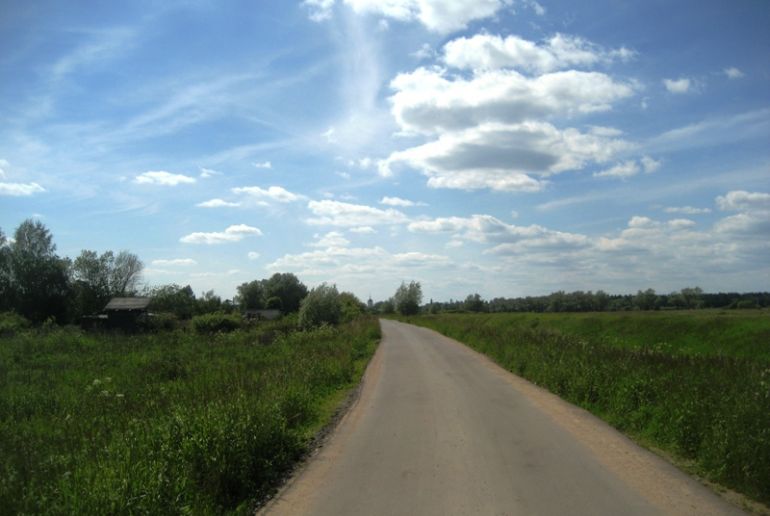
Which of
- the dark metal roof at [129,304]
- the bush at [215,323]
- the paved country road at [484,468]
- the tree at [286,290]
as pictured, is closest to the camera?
the paved country road at [484,468]

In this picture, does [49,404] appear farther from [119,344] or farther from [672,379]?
[119,344]

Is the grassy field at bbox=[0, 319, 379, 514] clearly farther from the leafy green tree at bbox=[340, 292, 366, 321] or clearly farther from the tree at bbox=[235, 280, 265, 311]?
the tree at bbox=[235, 280, 265, 311]

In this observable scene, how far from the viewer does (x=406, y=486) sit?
6.66m

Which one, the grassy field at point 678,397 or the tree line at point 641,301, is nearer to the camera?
the grassy field at point 678,397

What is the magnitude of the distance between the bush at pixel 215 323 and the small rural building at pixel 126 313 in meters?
7.16

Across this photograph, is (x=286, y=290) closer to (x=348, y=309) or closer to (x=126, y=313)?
(x=348, y=309)

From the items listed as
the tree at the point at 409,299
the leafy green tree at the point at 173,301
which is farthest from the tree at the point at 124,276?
the tree at the point at 409,299

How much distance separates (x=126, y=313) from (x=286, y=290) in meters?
59.2

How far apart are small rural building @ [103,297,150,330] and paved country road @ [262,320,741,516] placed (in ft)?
164

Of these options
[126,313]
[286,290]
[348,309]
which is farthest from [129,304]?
[286,290]

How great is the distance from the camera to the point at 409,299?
430ft

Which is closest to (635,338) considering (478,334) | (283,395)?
(478,334)

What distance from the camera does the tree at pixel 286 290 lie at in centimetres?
11488

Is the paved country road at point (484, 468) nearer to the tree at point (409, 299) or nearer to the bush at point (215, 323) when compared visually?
the bush at point (215, 323)
